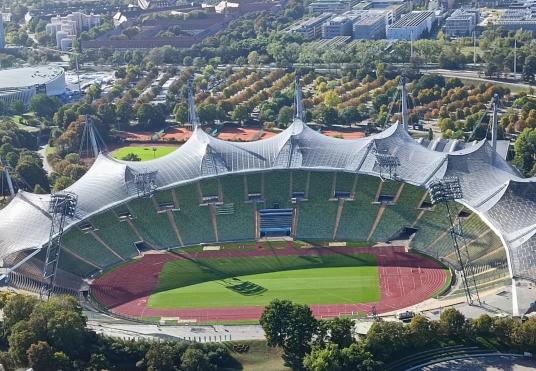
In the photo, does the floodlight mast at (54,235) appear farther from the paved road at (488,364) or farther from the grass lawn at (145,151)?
the grass lawn at (145,151)

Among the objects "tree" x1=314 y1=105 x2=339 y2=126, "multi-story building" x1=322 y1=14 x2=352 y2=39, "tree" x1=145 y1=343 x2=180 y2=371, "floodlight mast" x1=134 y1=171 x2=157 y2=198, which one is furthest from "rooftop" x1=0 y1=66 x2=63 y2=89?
"tree" x1=145 y1=343 x2=180 y2=371

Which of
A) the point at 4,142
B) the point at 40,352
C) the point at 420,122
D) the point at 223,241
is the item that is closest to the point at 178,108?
the point at 4,142

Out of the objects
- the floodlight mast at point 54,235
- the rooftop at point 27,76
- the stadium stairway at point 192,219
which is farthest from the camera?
the rooftop at point 27,76

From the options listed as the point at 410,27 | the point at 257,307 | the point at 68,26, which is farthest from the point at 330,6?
the point at 257,307

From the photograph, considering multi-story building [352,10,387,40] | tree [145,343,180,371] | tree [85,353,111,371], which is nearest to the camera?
tree [145,343,180,371]

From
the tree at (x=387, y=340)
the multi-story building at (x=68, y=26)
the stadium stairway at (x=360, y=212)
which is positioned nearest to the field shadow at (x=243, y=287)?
the stadium stairway at (x=360, y=212)

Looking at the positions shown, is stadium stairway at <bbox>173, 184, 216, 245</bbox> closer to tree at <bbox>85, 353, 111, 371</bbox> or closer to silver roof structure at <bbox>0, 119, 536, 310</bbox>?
silver roof structure at <bbox>0, 119, 536, 310</bbox>
